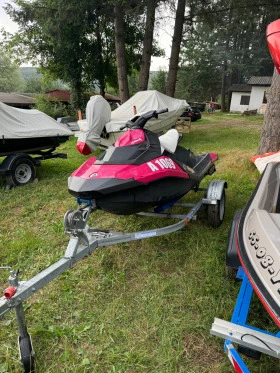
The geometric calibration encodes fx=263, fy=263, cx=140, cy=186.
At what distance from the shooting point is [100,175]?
230 cm

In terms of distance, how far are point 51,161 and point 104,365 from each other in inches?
256

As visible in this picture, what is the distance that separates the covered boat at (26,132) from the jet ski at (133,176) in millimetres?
3134

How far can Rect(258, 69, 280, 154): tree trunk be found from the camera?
5160 millimetres

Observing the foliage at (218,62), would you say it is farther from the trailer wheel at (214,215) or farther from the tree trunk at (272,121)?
the trailer wheel at (214,215)

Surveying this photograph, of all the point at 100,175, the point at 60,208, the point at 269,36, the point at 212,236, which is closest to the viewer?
the point at 269,36

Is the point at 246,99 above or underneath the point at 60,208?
above

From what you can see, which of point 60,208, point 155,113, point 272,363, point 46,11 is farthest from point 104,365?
point 46,11

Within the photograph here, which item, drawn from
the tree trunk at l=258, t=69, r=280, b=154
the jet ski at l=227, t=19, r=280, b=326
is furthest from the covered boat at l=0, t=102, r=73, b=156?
the jet ski at l=227, t=19, r=280, b=326

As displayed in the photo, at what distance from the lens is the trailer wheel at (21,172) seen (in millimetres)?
5137

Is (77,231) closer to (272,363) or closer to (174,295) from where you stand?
(174,295)

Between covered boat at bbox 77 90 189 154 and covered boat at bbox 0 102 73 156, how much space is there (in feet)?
2.31

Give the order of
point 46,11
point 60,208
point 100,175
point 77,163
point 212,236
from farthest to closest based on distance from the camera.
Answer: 1. point 46,11
2. point 77,163
3. point 60,208
4. point 212,236
5. point 100,175

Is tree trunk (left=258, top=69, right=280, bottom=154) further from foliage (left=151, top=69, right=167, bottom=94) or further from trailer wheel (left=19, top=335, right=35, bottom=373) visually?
foliage (left=151, top=69, right=167, bottom=94)

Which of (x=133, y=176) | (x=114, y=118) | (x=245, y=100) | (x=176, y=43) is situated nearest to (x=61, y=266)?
(x=133, y=176)
